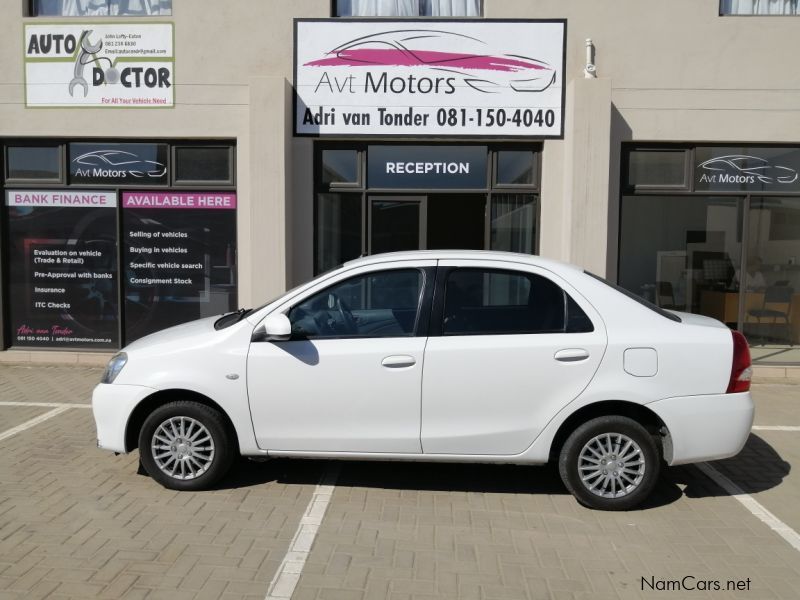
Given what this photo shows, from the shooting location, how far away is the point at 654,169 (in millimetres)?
9117

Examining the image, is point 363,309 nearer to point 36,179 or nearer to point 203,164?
point 203,164

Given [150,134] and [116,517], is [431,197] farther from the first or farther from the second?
[116,517]

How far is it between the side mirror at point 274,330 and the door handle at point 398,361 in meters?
0.68

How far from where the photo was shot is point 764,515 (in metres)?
4.54

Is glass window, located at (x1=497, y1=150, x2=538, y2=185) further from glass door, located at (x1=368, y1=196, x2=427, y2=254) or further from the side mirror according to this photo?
the side mirror

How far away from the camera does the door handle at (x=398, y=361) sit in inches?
176

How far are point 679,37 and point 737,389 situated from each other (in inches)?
239

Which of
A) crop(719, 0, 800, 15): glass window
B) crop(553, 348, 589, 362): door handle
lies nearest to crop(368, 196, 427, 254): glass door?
crop(719, 0, 800, 15): glass window

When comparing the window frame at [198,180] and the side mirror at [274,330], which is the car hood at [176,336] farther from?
the window frame at [198,180]

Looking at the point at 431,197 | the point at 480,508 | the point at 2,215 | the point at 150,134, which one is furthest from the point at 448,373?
the point at 2,215

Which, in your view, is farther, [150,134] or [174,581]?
[150,134]

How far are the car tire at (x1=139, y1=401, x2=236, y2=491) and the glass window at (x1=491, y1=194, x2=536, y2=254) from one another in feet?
18.0

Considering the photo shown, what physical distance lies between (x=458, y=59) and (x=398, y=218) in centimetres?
222

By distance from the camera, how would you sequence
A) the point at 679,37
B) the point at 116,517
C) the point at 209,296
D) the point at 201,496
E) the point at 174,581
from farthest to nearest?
the point at 209,296, the point at 679,37, the point at 201,496, the point at 116,517, the point at 174,581
